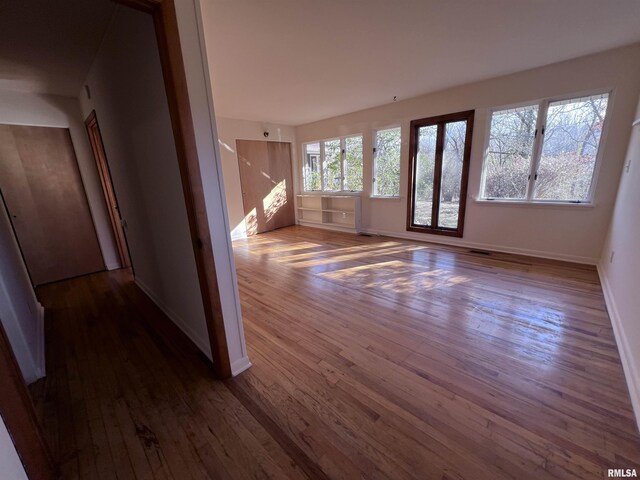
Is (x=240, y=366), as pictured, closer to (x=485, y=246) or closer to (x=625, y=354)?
(x=625, y=354)

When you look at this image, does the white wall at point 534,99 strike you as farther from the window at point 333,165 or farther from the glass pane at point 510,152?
the window at point 333,165

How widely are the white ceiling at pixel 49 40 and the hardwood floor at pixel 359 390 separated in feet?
8.02

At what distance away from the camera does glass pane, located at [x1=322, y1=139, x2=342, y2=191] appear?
587cm

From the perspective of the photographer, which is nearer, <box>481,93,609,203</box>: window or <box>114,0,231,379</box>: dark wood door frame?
<box>114,0,231,379</box>: dark wood door frame

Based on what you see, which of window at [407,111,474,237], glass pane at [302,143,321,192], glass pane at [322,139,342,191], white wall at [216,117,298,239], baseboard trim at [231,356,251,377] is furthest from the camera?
glass pane at [302,143,321,192]

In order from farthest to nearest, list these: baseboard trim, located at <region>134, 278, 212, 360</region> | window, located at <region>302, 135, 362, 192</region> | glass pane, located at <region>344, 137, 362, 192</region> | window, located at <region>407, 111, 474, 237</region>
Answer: window, located at <region>302, 135, 362, 192</region>, glass pane, located at <region>344, 137, 362, 192</region>, window, located at <region>407, 111, 474, 237</region>, baseboard trim, located at <region>134, 278, 212, 360</region>

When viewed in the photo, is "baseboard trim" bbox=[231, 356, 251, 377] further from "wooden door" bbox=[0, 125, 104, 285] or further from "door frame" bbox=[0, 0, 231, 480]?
"wooden door" bbox=[0, 125, 104, 285]

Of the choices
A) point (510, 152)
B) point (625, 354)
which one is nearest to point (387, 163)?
point (510, 152)

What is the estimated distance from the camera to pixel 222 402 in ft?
4.94

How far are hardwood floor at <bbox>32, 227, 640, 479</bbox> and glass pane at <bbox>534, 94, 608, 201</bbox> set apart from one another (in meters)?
1.30

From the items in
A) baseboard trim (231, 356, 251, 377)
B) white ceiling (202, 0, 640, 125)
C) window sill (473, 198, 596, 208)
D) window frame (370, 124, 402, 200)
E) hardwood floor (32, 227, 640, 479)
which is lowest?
hardwood floor (32, 227, 640, 479)

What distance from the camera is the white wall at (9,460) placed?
2.78 ft

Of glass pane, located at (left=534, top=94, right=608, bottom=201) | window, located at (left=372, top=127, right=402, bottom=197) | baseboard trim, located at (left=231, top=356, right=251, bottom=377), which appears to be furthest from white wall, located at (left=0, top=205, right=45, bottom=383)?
glass pane, located at (left=534, top=94, right=608, bottom=201)

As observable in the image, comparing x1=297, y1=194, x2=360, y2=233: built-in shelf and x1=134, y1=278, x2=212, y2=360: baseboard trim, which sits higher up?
x1=297, y1=194, x2=360, y2=233: built-in shelf
